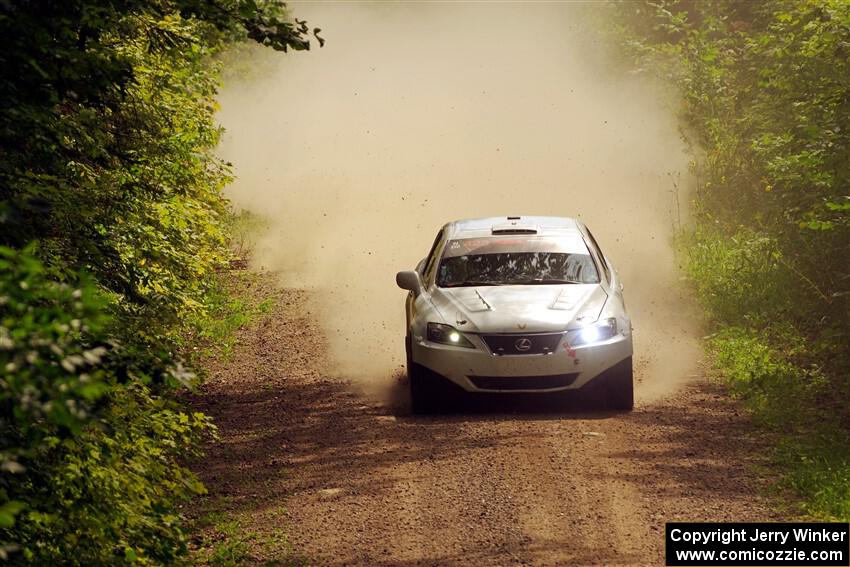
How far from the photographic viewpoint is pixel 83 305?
12.7 ft

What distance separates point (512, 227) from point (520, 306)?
6.27 feet

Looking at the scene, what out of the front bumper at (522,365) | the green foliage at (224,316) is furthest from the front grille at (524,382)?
the green foliage at (224,316)

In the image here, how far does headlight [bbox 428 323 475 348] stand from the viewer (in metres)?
11.5

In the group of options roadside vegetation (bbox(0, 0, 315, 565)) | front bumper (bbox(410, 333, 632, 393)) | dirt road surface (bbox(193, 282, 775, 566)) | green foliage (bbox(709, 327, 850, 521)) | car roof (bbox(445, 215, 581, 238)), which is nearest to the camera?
roadside vegetation (bbox(0, 0, 315, 565))

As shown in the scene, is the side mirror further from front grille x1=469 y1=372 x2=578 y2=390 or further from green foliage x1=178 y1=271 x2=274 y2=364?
green foliage x1=178 y1=271 x2=274 y2=364

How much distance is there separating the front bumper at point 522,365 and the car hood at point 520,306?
22 cm

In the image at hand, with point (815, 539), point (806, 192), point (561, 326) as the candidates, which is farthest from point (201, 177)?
point (815, 539)

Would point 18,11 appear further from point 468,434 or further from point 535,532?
point 468,434

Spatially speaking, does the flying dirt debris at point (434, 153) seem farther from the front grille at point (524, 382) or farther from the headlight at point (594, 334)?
the front grille at point (524, 382)

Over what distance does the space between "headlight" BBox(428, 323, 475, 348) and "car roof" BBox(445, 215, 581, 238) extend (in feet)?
6.26

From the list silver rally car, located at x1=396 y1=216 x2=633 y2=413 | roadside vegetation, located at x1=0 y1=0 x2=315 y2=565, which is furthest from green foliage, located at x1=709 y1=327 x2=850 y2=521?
roadside vegetation, located at x1=0 y1=0 x2=315 y2=565

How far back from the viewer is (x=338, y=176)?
33.4 metres

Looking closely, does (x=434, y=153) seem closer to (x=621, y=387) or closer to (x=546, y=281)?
(x=546, y=281)

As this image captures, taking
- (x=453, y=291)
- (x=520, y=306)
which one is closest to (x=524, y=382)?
(x=520, y=306)
